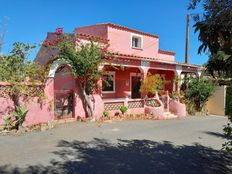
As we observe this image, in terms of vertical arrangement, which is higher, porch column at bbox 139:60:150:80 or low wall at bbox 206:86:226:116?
porch column at bbox 139:60:150:80

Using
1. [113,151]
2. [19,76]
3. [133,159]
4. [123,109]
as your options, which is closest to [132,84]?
[123,109]

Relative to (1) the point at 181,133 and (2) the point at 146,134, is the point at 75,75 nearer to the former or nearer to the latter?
(2) the point at 146,134

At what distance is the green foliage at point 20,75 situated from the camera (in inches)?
453

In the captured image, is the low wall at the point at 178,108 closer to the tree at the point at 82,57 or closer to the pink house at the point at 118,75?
the pink house at the point at 118,75

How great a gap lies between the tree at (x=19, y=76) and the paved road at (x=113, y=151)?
186 cm

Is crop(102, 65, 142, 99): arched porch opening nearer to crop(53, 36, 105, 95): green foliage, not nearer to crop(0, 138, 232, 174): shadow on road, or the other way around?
crop(53, 36, 105, 95): green foliage

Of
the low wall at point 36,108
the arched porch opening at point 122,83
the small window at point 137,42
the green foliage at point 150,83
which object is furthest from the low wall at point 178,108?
the low wall at point 36,108

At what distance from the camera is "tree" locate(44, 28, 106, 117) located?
44.3 ft

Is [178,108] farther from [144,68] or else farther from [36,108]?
[36,108]

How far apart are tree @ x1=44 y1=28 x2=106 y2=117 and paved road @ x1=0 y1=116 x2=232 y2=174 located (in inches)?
96.3

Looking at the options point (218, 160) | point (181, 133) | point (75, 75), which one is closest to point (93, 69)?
point (75, 75)

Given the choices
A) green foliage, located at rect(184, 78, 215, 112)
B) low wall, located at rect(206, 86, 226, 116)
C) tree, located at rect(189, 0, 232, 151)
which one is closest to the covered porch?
green foliage, located at rect(184, 78, 215, 112)

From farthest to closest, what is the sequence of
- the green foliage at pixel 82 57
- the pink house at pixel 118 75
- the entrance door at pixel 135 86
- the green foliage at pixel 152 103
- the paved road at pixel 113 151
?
1. the entrance door at pixel 135 86
2. the green foliage at pixel 152 103
3. the pink house at pixel 118 75
4. the green foliage at pixel 82 57
5. the paved road at pixel 113 151

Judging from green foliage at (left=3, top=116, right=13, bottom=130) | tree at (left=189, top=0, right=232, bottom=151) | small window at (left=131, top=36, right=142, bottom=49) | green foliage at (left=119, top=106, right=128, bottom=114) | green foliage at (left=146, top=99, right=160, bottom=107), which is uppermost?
small window at (left=131, top=36, right=142, bottom=49)
